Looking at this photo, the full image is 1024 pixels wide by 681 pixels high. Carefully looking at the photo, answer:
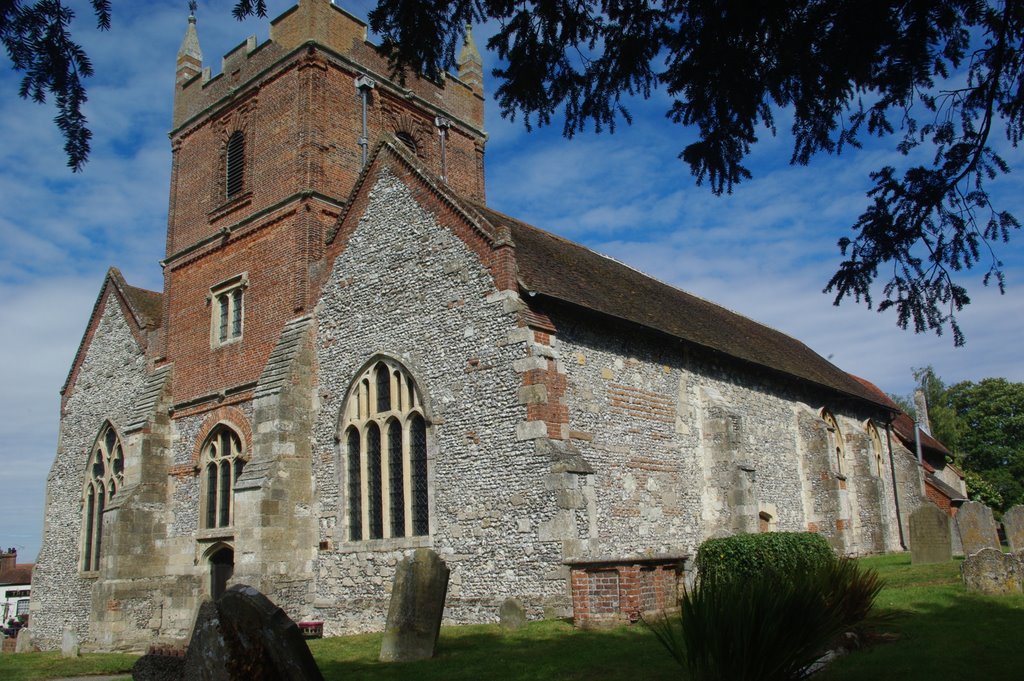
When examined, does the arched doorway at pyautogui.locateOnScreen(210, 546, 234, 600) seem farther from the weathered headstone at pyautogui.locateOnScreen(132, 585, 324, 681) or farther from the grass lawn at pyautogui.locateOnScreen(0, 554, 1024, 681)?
the weathered headstone at pyautogui.locateOnScreen(132, 585, 324, 681)

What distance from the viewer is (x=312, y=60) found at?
71.1 ft

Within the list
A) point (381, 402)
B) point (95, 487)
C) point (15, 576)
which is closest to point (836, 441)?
point (381, 402)

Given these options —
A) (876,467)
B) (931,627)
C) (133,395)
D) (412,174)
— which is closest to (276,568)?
(412,174)

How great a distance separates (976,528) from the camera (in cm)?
1862

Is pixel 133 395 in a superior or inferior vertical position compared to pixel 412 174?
inferior

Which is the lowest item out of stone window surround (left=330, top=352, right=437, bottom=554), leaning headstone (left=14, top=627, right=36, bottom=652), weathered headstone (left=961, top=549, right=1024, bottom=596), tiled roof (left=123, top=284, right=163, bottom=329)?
leaning headstone (left=14, top=627, right=36, bottom=652)

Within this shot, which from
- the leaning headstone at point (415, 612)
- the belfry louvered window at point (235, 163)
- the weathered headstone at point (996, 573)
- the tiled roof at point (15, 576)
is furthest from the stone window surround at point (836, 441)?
the tiled roof at point (15, 576)

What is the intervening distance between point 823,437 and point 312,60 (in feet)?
55.7

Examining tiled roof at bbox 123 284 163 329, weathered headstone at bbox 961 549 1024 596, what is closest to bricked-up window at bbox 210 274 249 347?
tiled roof at bbox 123 284 163 329

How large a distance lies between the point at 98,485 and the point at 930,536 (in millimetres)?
22705

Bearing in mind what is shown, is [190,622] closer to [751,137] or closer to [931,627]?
[931,627]

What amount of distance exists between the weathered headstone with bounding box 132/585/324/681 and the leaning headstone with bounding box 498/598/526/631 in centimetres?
769

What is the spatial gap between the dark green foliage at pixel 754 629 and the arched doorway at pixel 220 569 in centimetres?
1527

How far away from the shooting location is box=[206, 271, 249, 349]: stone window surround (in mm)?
21375
